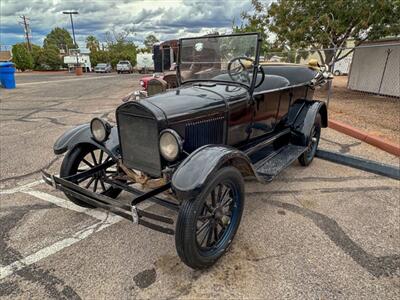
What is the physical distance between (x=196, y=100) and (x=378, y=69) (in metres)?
11.3

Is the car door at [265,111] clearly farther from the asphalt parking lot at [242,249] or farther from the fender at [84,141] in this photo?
the fender at [84,141]

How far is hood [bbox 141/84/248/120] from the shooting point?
8.57ft

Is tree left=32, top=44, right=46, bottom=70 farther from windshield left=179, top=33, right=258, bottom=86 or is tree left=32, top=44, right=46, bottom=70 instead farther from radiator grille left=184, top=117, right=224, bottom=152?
radiator grille left=184, top=117, right=224, bottom=152

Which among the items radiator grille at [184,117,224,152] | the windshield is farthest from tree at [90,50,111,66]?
radiator grille at [184,117,224,152]

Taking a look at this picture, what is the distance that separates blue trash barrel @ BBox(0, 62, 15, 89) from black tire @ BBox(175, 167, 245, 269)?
62.1 feet

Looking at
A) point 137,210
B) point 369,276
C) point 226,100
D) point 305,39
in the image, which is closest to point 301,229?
point 369,276

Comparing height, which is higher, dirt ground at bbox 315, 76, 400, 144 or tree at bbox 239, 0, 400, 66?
tree at bbox 239, 0, 400, 66

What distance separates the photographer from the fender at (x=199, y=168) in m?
2.10

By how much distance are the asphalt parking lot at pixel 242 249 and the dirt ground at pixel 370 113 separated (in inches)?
111

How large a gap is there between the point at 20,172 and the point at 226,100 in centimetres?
344

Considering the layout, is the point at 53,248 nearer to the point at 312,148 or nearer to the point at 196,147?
the point at 196,147

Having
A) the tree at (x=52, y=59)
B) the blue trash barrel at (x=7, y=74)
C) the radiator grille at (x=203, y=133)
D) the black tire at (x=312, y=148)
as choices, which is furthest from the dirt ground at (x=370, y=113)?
the tree at (x=52, y=59)

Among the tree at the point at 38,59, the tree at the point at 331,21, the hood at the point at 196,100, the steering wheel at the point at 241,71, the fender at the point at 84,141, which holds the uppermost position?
the tree at the point at 331,21

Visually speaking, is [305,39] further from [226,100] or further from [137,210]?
[137,210]
